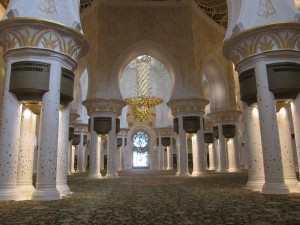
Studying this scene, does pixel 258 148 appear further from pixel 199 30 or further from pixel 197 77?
pixel 199 30

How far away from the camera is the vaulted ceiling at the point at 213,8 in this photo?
11570mm

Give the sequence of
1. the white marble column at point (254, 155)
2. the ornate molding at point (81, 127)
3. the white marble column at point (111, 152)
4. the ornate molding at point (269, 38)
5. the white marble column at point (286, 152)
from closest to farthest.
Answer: the ornate molding at point (269, 38) → the white marble column at point (286, 152) → the white marble column at point (254, 155) → the white marble column at point (111, 152) → the ornate molding at point (81, 127)

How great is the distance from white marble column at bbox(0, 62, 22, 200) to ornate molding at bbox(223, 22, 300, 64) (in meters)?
3.80

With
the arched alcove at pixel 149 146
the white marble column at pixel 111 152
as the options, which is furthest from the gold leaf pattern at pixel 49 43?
the arched alcove at pixel 149 146

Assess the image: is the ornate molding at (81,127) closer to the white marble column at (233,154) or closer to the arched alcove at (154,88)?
the arched alcove at (154,88)

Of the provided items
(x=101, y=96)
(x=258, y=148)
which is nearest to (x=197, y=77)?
(x=101, y=96)

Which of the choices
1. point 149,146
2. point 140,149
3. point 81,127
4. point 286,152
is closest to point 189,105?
point 286,152

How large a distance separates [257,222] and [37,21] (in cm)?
391

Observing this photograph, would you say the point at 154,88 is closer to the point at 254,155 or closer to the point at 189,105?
the point at 189,105

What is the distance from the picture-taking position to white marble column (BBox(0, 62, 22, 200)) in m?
3.90

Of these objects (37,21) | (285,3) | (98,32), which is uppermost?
(98,32)

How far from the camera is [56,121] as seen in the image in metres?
4.21

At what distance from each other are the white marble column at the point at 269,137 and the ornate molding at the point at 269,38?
280 millimetres

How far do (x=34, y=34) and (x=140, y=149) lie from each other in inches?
787
